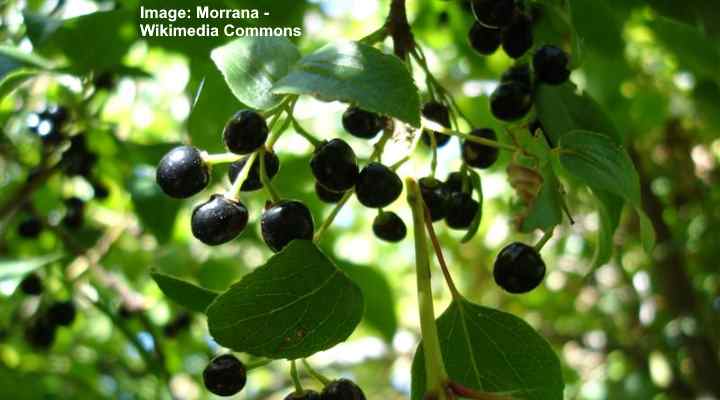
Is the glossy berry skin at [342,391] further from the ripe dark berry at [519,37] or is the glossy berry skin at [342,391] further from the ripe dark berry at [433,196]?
the ripe dark berry at [519,37]

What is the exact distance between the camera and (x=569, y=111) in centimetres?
130

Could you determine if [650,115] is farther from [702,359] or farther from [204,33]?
[204,33]

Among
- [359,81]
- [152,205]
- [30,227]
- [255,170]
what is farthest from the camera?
[30,227]

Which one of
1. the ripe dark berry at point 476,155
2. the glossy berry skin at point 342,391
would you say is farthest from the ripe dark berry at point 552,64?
the glossy berry skin at point 342,391

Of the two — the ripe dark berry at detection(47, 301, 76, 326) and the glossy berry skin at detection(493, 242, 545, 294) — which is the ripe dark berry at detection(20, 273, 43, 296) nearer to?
the ripe dark berry at detection(47, 301, 76, 326)

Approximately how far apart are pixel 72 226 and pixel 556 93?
1451 millimetres

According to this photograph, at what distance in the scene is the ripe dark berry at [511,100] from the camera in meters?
1.32

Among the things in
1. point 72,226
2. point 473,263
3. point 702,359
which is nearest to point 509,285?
point 72,226

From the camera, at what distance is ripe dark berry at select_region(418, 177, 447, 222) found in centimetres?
116

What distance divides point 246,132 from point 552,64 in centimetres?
56

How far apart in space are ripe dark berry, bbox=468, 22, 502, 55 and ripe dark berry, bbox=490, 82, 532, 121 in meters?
0.11

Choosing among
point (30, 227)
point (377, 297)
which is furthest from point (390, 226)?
point (30, 227)

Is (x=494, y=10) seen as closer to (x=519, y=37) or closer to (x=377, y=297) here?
(x=519, y=37)

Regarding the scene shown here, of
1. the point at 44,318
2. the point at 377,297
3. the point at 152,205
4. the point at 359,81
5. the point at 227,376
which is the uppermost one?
the point at 359,81
